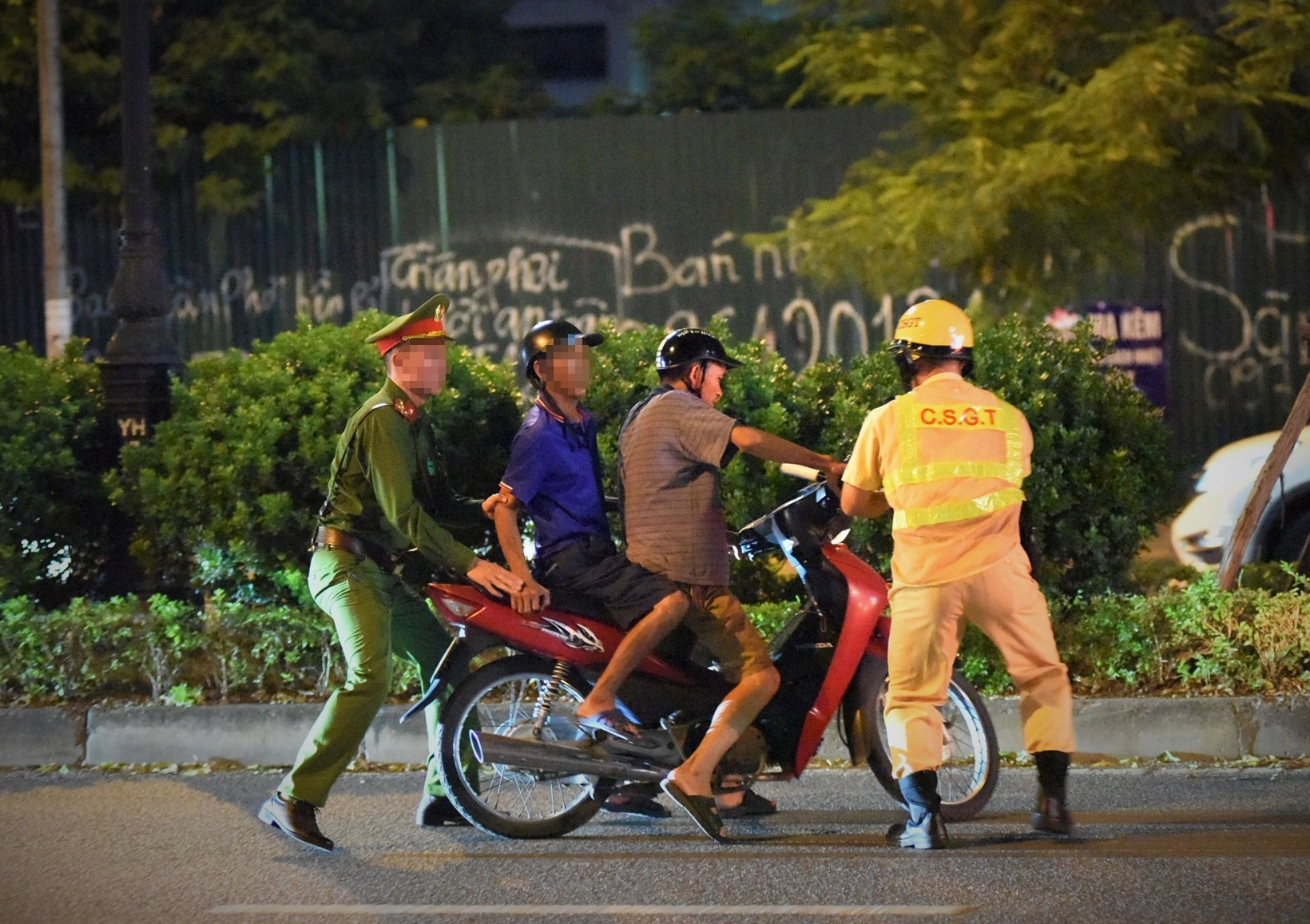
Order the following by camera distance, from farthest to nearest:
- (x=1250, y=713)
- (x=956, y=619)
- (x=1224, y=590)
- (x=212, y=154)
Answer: (x=212, y=154) → (x=1224, y=590) → (x=1250, y=713) → (x=956, y=619)

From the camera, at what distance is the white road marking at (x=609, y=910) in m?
4.69

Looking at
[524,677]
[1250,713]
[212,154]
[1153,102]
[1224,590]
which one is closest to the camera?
[524,677]

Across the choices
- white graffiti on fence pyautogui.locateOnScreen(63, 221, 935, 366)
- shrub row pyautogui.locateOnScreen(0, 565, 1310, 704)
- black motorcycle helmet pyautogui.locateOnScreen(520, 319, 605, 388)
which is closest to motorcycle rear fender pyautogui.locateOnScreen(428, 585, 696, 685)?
black motorcycle helmet pyautogui.locateOnScreen(520, 319, 605, 388)

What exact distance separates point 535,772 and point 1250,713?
2.86m

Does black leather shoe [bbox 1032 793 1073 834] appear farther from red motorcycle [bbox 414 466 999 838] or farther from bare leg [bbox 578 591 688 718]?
bare leg [bbox 578 591 688 718]

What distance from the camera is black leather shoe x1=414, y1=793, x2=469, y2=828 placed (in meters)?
5.88

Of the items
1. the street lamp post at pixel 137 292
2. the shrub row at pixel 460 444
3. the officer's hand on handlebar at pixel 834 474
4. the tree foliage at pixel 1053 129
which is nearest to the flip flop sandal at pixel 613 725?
the officer's hand on handlebar at pixel 834 474

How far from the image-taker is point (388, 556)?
580 cm

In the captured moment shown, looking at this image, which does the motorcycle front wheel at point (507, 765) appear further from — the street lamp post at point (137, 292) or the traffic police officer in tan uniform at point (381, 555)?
the street lamp post at point (137, 292)

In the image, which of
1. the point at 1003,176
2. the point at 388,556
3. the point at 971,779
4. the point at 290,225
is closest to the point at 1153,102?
the point at 1003,176

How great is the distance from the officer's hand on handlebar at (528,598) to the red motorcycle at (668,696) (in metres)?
0.04

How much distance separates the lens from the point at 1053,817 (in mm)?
5355

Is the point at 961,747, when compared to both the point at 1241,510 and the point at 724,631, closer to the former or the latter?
the point at 724,631

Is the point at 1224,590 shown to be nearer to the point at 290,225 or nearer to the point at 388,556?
the point at 388,556
